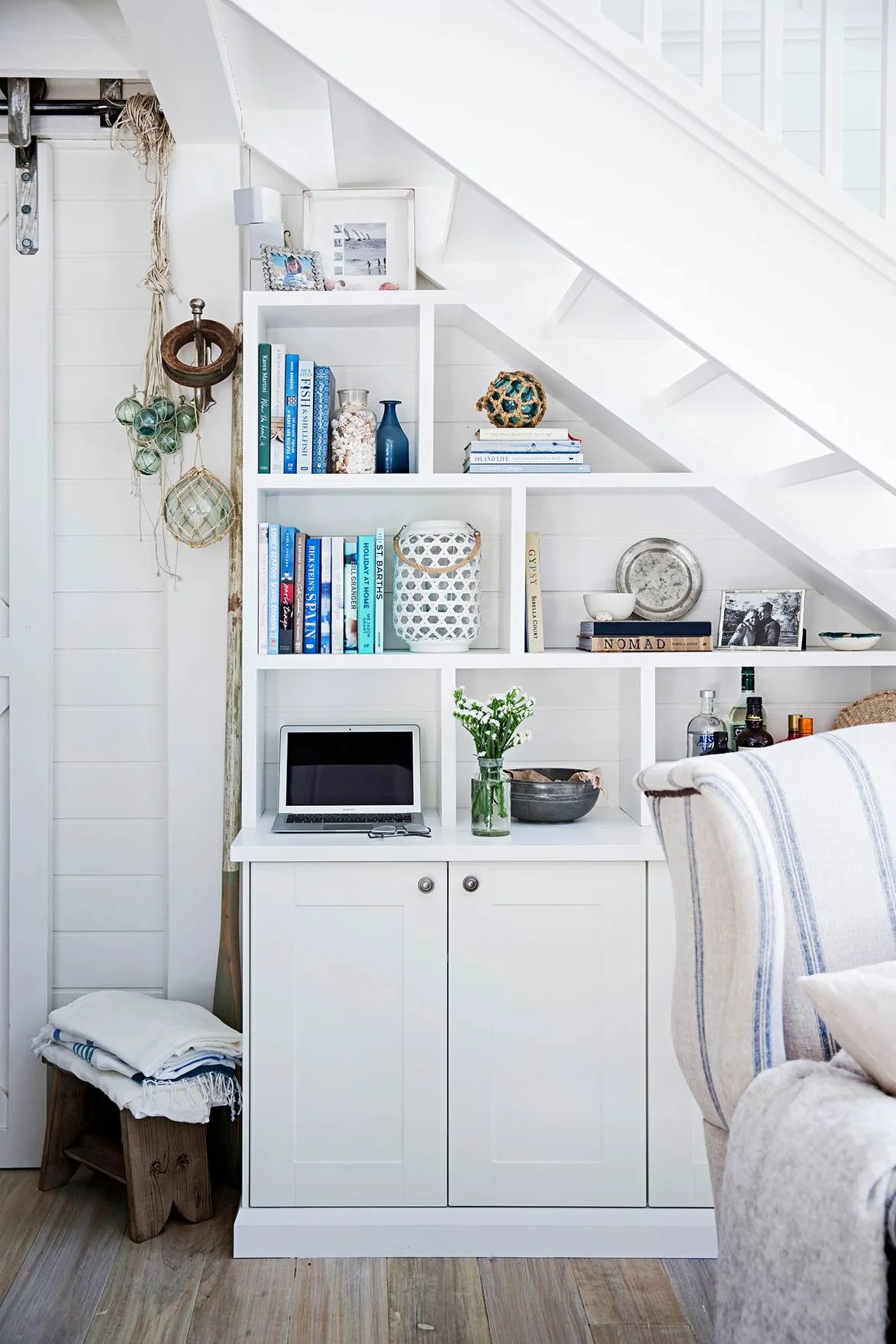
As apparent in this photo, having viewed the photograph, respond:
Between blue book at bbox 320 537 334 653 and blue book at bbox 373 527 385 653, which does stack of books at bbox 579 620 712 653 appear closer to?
blue book at bbox 373 527 385 653

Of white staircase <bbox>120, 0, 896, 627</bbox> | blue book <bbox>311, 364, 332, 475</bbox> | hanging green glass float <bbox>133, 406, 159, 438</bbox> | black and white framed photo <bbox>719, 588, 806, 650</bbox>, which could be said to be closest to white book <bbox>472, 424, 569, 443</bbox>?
blue book <bbox>311, 364, 332, 475</bbox>

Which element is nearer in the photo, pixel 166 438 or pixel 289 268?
pixel 289 268

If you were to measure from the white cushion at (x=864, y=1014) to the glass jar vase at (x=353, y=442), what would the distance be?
4.94 ft

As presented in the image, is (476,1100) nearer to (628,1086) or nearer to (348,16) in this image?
(628,1086)

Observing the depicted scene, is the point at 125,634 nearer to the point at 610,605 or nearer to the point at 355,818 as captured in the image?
the point at 355,818

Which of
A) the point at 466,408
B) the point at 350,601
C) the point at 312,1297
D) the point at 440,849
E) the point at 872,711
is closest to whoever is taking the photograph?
the point at 312,1297

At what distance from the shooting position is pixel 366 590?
246cm

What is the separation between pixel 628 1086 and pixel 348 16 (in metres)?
2.01

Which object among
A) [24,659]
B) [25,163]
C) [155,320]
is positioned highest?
[25,163]

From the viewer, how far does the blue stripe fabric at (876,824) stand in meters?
1.59

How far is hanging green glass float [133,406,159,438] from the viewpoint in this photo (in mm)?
2607

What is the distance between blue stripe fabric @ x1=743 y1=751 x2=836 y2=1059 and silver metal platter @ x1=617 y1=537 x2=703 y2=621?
1.11 metres

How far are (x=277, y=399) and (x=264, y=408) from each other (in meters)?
0.03

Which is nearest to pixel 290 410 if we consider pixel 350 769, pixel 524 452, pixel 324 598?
pixel 324 598
